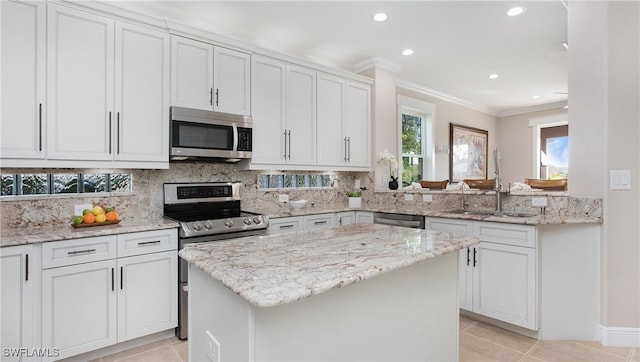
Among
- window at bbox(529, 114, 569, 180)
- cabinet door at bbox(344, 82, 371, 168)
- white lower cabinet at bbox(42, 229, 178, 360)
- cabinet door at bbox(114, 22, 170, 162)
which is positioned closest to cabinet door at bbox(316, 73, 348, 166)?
cabinet door at bbox(344, 82, 371, 168)

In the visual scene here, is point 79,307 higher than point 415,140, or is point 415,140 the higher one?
point 415,140

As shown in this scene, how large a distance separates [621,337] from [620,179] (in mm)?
1203

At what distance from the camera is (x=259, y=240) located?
1.63 m

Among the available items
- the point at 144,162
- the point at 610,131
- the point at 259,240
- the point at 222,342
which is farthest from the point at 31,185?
the point at 610,131

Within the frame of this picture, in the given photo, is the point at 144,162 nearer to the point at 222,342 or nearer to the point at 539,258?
the point at 222,342

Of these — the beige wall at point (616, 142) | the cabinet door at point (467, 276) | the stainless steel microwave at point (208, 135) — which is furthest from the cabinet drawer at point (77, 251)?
the beige wall at point (616, 142)

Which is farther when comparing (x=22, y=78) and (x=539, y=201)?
(x=539, y=201)

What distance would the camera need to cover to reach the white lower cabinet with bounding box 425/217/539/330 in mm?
2557

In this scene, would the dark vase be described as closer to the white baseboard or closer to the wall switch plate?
the wall switch plate

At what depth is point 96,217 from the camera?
246 cm

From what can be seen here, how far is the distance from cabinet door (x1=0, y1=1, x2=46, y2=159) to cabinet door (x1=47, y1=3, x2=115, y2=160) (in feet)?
0.17

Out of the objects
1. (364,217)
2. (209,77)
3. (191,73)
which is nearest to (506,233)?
(364,217)

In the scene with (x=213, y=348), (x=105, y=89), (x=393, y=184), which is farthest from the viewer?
(x=393, y=184)

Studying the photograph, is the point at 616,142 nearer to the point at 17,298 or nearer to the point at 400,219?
the point at 400,219
